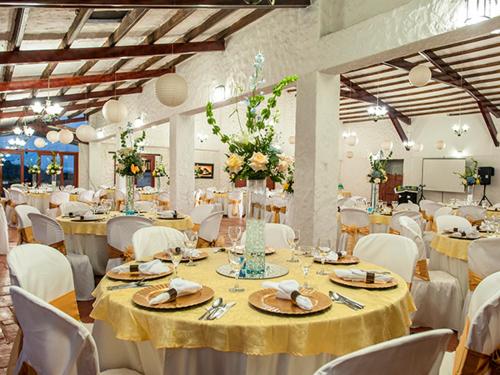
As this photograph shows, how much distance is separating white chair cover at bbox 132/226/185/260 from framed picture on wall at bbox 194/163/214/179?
14.2 metres

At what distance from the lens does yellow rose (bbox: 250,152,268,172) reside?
232 cm

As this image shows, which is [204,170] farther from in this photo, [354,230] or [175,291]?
[175,291]

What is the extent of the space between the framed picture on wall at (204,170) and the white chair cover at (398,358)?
16542 millimetres

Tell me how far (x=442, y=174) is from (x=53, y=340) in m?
16.5

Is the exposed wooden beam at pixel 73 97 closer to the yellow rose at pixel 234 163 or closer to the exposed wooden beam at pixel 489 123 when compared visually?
the yellow rose at pixel 234 163

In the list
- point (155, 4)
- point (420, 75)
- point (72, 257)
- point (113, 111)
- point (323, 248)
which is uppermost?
point (155, 4)

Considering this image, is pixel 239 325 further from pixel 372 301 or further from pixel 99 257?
pixel 99 257

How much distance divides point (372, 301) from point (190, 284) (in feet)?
2.79

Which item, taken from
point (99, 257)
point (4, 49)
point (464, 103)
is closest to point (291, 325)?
point (99, 257)

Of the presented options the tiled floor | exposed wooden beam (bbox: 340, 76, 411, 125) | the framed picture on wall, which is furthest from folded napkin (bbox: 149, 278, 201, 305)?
the framed picture on wall

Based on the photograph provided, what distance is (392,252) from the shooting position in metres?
3.16

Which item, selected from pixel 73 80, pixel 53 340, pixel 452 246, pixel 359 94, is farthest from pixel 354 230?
pixel 359 94

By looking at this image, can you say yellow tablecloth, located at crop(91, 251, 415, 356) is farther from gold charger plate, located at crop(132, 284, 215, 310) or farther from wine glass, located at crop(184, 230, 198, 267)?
wine glass, located at crop(184, 230, 198, 267)

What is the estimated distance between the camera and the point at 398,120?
16891mm
